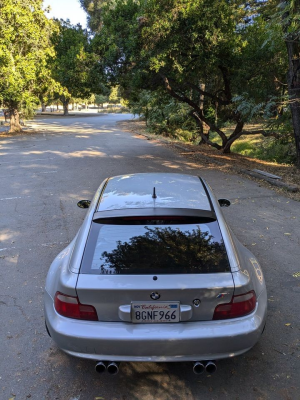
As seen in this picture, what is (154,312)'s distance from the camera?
8.48 feet

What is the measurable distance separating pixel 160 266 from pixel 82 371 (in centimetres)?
126

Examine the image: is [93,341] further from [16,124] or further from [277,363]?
[16,124]

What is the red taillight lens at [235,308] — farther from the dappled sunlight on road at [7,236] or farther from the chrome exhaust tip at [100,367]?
the dappled sunlight on road at [7,236]

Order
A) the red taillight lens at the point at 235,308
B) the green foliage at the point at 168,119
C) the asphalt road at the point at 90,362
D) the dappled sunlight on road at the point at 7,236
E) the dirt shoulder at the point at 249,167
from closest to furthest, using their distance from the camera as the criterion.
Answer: the red taillight lens at the point at 235,308 < the asphalt road at the point at 90,362 < the dappled sunlight on road at the point at 7,236 < the dirt shoulder at the point at 249,167 < the green foliage at the point at 168,119

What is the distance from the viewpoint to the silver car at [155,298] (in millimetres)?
2549

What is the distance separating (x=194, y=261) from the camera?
273cm

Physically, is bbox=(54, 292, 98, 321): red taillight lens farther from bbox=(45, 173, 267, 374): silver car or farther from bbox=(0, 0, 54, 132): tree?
bbox=(0, 0, 54, 132): tree

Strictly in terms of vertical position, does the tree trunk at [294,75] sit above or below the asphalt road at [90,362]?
above

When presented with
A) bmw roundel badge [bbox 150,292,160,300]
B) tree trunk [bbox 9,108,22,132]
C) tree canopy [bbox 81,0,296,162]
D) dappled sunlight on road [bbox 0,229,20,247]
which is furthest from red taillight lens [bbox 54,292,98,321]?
tree trunk [bbox 9,108,22,132]

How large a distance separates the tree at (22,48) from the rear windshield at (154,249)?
1946cm

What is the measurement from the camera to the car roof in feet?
10.4

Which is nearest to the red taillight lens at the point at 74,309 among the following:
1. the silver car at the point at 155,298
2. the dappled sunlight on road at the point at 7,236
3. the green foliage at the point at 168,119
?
the silver car at the point at 155,298

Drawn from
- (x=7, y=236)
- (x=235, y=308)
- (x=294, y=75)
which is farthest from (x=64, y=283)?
(x=294, y=75)

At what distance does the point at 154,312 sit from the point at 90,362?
102cm
